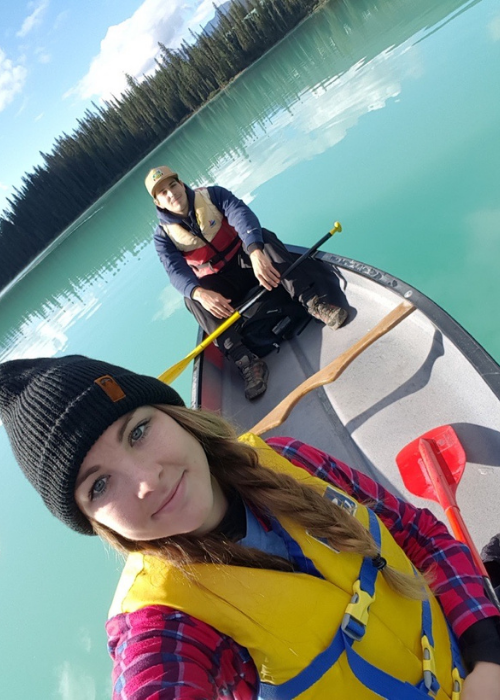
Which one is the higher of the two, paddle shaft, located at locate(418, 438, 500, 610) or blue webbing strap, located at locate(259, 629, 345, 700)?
blue webbing strap, located at locate(259, 629, 345, 700)

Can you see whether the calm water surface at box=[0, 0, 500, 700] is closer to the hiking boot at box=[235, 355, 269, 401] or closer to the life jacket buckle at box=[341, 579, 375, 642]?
the hiking boot at box=[235, 355, 269, 401]

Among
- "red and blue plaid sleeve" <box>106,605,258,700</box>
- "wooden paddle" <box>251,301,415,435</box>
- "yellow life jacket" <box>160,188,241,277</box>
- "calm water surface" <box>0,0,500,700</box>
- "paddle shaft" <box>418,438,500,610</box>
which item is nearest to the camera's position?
"red and blue plaid sleeve" <box>106,605,258,700</box>

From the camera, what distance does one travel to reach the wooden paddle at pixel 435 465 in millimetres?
2125

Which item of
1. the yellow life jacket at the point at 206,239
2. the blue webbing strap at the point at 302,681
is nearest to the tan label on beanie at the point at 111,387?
the blue webbing strap at the point at 302,681

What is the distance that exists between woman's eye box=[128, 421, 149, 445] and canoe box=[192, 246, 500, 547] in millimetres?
1053

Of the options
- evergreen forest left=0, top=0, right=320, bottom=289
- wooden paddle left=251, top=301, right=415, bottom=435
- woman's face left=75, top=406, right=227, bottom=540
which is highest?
evergreen forest left=0, top=0, right=320, bottom=289

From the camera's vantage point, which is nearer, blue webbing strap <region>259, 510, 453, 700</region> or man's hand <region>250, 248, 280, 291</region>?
blue webbing strap <region>259, 510, 453, 700</region>

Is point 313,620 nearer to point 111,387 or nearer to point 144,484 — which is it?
point 144,484

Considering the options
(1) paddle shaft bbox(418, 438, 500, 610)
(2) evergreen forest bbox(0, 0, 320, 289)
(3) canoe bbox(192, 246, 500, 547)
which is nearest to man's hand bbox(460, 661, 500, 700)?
(1) paddle shaft bbox(418, 438, 500, 610)

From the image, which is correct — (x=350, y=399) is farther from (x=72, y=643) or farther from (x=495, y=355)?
(x=72, y=643)

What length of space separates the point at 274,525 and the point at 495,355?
289 centimetres

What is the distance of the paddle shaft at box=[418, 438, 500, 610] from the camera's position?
5.62 ft

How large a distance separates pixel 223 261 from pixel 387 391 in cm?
191

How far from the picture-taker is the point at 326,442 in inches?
119
